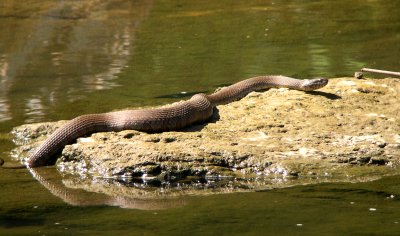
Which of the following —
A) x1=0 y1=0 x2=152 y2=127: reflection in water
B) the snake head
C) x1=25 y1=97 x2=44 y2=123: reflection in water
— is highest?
the snake head

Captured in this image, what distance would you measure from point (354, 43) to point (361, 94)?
5.73 m

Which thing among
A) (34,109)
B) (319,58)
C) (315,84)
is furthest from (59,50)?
(315,84)

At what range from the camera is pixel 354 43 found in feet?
48.6

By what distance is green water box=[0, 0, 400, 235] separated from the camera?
20.8 feet

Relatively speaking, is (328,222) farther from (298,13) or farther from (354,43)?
(298,13)

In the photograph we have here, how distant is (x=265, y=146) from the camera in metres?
7.95

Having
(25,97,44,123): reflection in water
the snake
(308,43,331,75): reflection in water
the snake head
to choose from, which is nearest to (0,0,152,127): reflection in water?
(25,97,44,123): reflection in water

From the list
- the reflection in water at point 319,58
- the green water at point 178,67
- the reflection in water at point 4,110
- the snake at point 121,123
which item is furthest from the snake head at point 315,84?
the reflection in water at point 4,110

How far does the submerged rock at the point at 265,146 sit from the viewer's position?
7.66m

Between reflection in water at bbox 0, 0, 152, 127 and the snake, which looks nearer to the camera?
the snake

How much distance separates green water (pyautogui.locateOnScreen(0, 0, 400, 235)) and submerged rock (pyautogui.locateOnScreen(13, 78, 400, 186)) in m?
0.43

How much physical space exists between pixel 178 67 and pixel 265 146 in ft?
18.2

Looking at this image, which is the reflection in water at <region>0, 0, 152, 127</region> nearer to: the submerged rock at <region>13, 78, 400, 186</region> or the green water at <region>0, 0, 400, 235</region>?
the green water at <region>0, 0, 400, 235</region>

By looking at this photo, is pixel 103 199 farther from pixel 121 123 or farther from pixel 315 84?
pixel 315 84
